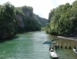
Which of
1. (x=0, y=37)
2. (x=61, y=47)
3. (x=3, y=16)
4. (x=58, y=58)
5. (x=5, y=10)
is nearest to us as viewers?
(x=58, y=58)

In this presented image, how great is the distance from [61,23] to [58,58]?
61080 mm

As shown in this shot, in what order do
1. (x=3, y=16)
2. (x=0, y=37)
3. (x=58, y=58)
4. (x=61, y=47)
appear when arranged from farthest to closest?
1. (x=3, y=16)
2. (x=0, y=37)
3. (x=61, y=47)
4. (x=58, y=58)

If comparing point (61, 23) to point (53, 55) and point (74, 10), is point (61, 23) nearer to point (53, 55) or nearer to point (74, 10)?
point (74, 10)

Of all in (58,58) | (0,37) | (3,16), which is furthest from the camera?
(3,16)

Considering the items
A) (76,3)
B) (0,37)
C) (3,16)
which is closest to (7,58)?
(0,37)

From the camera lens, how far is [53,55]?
4959 centimetres

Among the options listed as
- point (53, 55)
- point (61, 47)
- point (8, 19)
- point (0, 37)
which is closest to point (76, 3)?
point (8, 19)

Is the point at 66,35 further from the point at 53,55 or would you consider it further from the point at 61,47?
the point at 53,55

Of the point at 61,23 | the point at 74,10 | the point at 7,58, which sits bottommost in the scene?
the point at 7,58

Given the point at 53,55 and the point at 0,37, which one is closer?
the point at 53,55

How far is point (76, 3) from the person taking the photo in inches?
4560

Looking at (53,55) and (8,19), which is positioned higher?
(8,19)

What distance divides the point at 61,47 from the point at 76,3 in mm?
58749

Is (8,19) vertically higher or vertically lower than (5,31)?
higher
